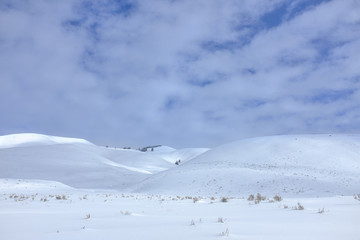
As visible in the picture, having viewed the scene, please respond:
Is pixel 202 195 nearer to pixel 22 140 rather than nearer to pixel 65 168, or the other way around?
pixel 65 168

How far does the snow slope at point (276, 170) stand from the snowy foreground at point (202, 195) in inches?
5.2

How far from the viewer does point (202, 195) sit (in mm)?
29891

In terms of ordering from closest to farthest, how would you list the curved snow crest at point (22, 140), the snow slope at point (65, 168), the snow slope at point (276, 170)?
1. the snow slope at point (276, 170)
2. the snow slope at point (65, 168)
3. the curved snow crest at point (22, 140)

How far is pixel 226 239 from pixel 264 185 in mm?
27909

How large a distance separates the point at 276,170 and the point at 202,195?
12.1 m

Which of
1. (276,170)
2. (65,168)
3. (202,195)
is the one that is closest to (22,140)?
(65,168)

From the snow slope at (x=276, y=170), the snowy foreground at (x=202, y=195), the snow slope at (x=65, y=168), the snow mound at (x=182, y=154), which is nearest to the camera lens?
the snowy foreground at (x=202, y=195)

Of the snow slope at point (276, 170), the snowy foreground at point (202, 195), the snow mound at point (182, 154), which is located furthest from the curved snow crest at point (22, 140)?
the snow slope at point (276, 170)

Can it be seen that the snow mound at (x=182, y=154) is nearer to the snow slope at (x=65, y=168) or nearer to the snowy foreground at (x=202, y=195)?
the snow slope at (x=65, y=168)

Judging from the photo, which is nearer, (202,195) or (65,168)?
(202,195)

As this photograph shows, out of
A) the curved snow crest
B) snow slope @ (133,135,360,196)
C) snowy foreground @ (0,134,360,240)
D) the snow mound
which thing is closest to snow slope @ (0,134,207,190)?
snowy foreground @ (0,134,360,240)

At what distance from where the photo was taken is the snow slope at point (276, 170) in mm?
29891

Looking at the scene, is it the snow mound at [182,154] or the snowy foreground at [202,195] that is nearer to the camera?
the snowy foreground at [202,195]

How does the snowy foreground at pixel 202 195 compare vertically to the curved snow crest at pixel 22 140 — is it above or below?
below
